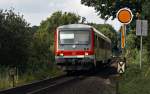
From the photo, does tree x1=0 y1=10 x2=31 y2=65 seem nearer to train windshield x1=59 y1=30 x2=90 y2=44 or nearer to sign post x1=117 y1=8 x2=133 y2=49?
train windshield x1=59 y1=30 x2=90 y2=44

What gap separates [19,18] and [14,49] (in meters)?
2.74

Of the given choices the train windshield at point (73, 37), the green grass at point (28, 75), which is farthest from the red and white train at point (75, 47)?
the green grass at point (28, 75)

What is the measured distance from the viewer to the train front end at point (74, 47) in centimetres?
3816

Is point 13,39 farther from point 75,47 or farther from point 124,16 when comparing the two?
point 124,16

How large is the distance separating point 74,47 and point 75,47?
0.08m

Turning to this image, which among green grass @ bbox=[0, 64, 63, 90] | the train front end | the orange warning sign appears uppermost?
the orange warning sign

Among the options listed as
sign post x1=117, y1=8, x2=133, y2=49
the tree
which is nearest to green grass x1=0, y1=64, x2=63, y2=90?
the tree

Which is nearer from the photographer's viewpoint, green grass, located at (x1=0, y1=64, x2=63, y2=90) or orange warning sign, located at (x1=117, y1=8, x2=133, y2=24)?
orange warning sign, located at (x1=117, y1=8, x2=133, y2=24)

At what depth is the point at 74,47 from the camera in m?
38.5

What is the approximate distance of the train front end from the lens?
38.2m

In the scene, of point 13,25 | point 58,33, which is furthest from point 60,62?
point 13,25

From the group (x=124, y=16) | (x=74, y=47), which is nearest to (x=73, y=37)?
(x=74, y=47)

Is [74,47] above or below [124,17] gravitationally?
below

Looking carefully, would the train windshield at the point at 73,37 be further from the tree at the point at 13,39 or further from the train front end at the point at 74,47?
the tree at the point at 13,39
